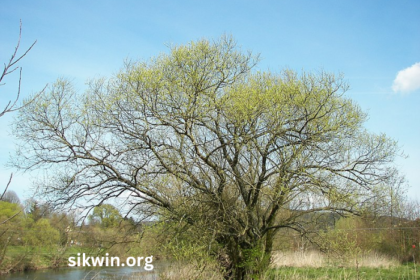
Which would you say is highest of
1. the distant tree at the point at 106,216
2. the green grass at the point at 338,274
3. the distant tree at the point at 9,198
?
the distant tree at the point at 9,198

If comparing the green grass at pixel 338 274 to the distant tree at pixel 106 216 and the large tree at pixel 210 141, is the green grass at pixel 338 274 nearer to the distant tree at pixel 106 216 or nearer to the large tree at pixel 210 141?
the large tree at pixel 210 141

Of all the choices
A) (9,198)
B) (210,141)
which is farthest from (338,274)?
(9,198)

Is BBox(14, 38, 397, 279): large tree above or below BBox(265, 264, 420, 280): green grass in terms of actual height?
above

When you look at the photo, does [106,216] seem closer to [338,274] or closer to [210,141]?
[210,141]

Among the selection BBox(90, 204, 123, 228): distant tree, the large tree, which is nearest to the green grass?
the large tree

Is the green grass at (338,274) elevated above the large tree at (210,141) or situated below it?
below

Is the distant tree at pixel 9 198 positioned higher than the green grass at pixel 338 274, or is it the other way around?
the distant tree at pixel 9 198

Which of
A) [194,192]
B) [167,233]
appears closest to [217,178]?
[194,192]

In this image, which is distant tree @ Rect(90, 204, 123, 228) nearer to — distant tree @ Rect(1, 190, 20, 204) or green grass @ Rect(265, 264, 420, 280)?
distant tree @ Rect(1, 190, 20, 204)

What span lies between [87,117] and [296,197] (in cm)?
659

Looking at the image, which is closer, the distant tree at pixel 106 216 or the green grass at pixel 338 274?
the distant tree at pixel 106 216

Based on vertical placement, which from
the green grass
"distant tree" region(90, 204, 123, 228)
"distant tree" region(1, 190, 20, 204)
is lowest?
the green grass

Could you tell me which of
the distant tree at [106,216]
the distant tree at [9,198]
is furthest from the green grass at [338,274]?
the distant tree at [9,198]

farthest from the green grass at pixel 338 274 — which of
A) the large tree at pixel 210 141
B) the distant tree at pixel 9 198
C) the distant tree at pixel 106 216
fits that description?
the distant tree at pixel 9 198
